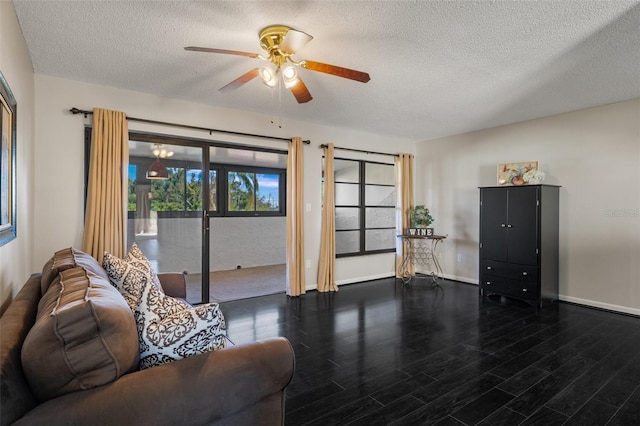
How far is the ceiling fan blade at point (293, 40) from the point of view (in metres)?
2.14

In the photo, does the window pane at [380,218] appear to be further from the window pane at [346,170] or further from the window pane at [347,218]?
the window pane at [346,170]

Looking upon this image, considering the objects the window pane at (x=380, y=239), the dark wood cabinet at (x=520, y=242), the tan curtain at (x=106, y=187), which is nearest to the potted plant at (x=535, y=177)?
the dark wood cabinet at (x=520, y=242)

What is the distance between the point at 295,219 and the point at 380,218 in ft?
6.41

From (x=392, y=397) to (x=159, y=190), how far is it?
3.31 m

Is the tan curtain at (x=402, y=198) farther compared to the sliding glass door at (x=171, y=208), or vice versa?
the tan curtain at (x=402, y=198)

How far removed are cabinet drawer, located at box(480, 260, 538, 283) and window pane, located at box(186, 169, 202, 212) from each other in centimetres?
393

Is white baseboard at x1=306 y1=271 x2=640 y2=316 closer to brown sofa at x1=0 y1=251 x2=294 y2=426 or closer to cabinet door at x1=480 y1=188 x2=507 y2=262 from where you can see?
cabinet door at x1=480 y1=188 x2=507 y2=262

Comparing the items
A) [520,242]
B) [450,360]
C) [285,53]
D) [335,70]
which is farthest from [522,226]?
[285,53]

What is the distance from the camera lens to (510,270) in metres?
4.36

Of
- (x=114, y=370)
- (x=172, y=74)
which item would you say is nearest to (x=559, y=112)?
(x=172, y=74)

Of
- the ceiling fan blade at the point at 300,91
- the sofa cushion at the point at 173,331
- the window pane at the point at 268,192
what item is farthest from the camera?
the window pane at the point at 268,192

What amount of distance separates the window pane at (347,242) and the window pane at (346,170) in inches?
34.9

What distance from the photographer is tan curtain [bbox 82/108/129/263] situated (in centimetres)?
330

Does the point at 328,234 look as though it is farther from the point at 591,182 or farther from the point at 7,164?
the point at 7,164
